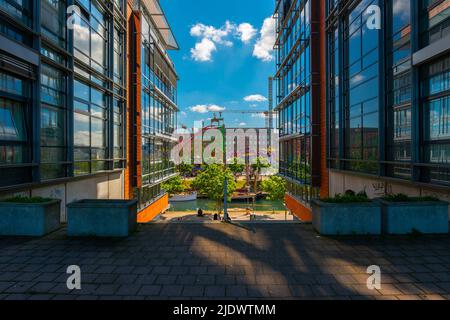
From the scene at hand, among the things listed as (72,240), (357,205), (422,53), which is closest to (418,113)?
(422,53)

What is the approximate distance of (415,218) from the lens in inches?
258

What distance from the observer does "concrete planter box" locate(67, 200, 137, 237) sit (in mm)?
6535

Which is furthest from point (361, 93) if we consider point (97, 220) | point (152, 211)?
point (152, 211)

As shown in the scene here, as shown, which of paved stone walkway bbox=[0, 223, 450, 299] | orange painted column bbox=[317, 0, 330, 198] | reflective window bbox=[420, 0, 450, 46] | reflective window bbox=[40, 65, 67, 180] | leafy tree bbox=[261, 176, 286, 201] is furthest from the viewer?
leafy tree bbox=[261, 176, 286, 201]

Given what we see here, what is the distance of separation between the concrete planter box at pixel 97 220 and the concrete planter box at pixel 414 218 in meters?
7.00

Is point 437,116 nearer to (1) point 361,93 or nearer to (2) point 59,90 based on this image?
(1) point 361,93

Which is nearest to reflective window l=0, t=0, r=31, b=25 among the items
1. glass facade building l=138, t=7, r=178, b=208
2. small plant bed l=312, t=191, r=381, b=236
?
glass facade building l=138, t=7, r=178, b=208

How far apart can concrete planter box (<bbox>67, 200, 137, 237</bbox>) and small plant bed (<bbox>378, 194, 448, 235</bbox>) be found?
6.98m

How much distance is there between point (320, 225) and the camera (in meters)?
6.64

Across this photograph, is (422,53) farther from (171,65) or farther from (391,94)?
(171,65)

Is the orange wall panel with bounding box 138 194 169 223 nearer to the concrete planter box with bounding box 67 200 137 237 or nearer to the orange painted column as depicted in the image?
the concrete planter box with bounding box 67 200 137 237

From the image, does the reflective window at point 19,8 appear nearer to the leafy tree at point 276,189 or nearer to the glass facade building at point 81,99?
the glass facade building at point 81,99

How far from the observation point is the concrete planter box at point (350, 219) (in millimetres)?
6527

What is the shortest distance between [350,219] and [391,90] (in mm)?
6475
